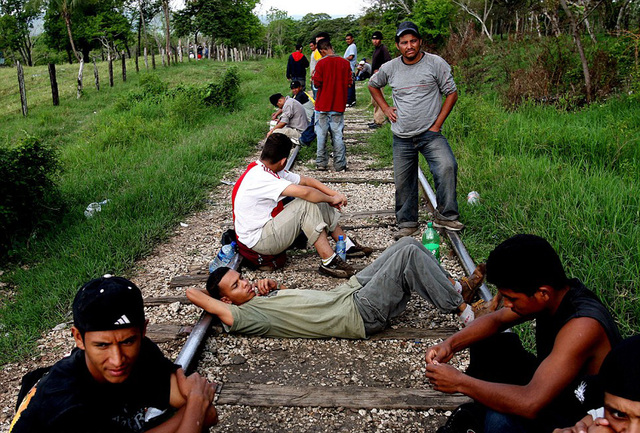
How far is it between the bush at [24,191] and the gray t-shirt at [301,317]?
318 cm

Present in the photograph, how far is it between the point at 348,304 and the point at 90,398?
1973 millimetres

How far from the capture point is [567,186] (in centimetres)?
538

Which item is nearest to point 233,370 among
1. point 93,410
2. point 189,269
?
point 93,410

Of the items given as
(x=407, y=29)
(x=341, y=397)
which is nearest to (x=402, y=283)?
(x=341, y=397)

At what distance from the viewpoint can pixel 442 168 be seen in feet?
17.0

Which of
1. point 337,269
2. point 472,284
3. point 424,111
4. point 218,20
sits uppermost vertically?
point 218,20

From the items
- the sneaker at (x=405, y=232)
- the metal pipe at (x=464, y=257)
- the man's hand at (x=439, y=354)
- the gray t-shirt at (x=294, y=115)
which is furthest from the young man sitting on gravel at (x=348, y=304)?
the gray t-shirt at (x=294, y=115)

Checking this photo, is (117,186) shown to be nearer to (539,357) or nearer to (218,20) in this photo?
(539,357)

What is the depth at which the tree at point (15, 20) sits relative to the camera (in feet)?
79.8

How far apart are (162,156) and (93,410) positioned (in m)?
7.26

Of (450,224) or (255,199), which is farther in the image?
(450,224)

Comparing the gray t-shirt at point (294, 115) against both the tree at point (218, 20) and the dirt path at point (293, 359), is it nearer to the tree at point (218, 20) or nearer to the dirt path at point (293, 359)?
the dirt path at point (293, 359)

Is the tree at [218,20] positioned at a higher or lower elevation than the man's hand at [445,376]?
higher

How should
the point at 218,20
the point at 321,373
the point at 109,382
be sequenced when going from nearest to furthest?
the point at 109,382
the point at 321,373
the point at 218,20
